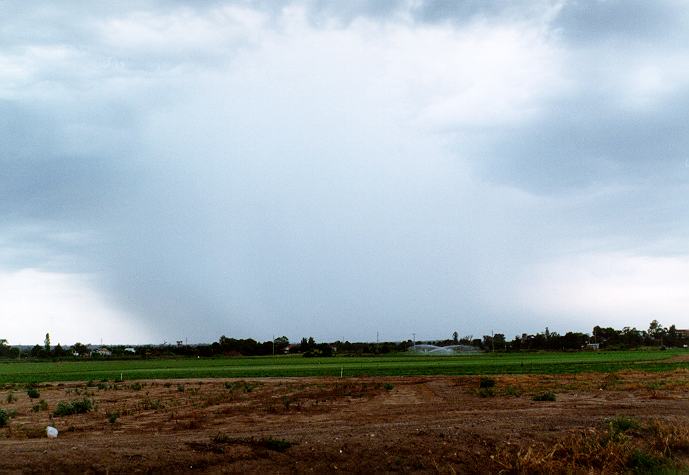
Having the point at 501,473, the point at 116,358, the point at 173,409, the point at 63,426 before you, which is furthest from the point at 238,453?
the point at 116,358

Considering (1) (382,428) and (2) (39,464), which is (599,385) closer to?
(1) (382,428)

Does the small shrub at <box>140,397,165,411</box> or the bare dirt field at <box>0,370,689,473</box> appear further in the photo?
the small shrub at <box>140,397,165,411</box>

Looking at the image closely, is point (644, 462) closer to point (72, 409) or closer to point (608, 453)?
point (608, 453)

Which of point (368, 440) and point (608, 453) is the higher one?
point (368, 440)

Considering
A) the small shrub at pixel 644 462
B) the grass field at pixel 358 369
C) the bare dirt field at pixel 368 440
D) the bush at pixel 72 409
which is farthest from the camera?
the grass field at pixel 358 369

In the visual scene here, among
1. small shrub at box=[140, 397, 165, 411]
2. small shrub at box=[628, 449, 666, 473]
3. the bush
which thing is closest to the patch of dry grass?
small shrub at box=[628, 449, 666, 473]

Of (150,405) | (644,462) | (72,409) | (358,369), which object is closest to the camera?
(644,462)

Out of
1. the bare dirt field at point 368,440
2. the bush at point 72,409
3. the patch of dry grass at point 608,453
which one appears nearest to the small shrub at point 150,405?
the bare dirt field at point 368,440

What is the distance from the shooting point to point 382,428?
65.9 ft

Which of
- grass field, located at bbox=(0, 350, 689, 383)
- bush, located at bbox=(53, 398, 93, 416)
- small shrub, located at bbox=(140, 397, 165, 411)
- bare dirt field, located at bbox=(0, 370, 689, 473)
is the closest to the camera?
bare dirt field, located at bbox=(0, 370, 689, 473)

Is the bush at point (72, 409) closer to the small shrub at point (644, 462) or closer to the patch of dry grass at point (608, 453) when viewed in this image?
the patch of dry grass at point (608, 453)

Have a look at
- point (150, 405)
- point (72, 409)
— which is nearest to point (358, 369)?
point (150, 405)

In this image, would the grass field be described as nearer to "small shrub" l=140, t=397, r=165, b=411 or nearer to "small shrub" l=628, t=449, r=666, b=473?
"small shrub" l=140, t=397, r=165, b=411

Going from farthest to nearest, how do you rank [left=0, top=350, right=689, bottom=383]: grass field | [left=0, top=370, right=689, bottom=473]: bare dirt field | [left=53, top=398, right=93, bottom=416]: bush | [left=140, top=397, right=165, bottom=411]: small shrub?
[left=0, top=350, right=689, bottom=383]: grass field, [left=140, top=397, right=165, bottom=411]: small shrub, [left=53, top=398, right=93, bottom=416]: bush, [left=0, top=370, right=689, bottom=473]: bare dirt field
